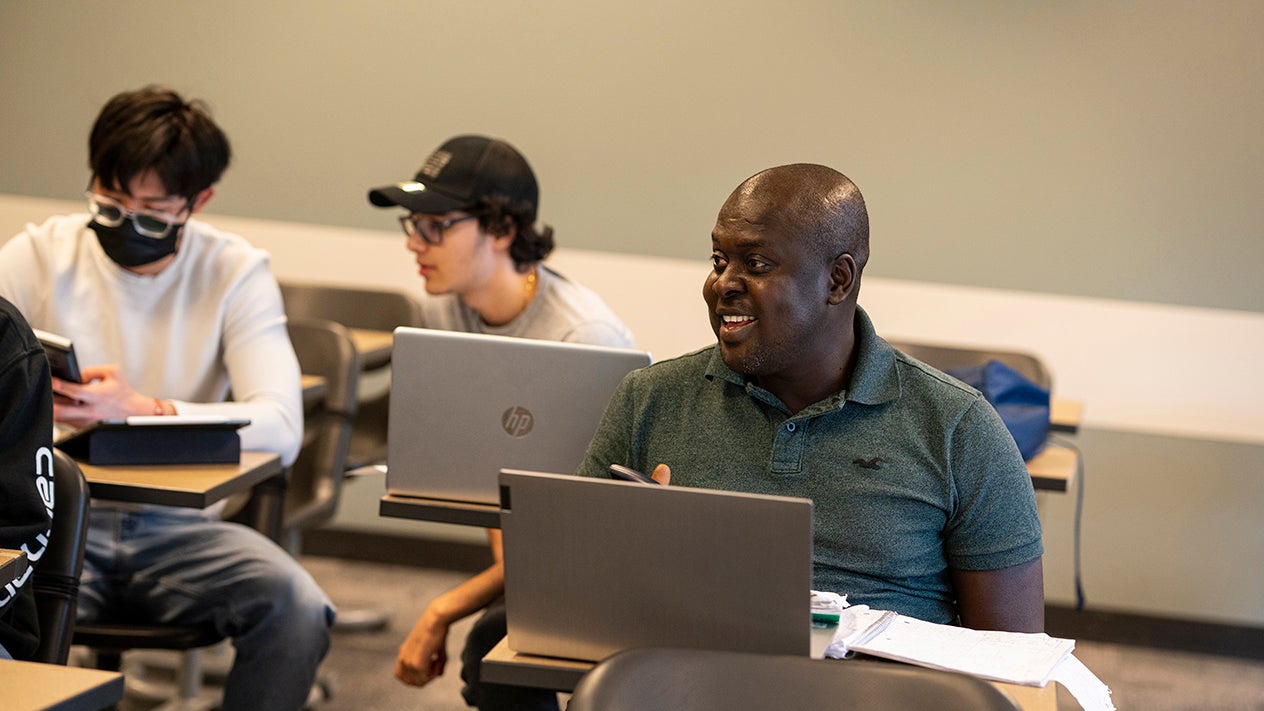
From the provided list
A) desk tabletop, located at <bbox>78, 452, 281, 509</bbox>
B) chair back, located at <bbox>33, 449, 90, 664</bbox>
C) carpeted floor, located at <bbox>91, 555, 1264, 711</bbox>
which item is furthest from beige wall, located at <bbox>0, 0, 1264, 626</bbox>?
chair back, located at <bbox>33, 449, 90, 664</bbox>

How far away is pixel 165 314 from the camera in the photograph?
279 centimetres

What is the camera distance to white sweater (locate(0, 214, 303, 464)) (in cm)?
274

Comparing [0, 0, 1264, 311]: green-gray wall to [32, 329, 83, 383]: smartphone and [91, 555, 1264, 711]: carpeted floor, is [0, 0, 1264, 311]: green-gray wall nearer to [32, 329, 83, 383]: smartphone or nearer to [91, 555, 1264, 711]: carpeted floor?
[91, 555, 1264, 711]: carpeted floor

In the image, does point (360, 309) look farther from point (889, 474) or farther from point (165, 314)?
point (889, 474)

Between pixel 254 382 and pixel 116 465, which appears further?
pixel 254 382

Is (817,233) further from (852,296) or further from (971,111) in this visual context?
(971,111)

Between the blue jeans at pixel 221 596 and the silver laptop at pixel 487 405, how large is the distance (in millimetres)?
401

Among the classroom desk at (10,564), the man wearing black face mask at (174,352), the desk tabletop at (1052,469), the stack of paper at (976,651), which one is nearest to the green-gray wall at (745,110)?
the desk tabletop at (1052,469)

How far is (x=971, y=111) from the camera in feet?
13.8

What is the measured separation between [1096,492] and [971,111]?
122 cm

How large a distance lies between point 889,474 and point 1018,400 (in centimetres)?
129

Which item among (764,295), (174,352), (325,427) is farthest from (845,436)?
(325,427)

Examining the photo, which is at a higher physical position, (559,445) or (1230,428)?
(559,445)

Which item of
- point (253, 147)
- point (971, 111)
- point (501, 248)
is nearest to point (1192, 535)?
point (971, 111)
